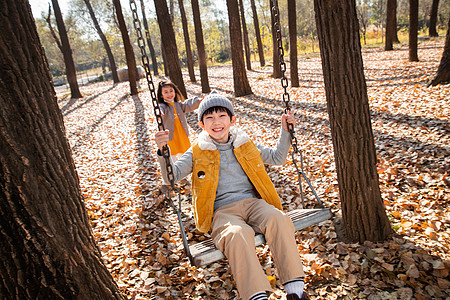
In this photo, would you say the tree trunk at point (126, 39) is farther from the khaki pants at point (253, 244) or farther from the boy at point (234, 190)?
the khaki pants at point (253, 244)

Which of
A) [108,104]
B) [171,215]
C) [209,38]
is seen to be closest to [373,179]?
[171,215]

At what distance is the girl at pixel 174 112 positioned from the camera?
14.6 feet

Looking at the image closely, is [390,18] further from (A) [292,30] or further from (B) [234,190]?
(B) [234,190]

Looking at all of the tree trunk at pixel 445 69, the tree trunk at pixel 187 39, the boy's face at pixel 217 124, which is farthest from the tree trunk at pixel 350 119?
the tree trunk at pixel 187 39

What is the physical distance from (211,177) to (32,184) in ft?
4.44

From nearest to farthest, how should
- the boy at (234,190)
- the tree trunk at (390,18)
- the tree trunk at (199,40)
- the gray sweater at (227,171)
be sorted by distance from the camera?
the boy at (234,190)
the gray sweater at (227,171)
the tree trunk at (199,40)
the tree trunk at (390,18)

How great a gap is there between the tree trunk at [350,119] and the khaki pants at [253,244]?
2.79ft

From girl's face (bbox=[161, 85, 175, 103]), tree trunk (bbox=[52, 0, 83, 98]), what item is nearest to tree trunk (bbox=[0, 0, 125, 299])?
girl's face (bbox=[161, 85, 175, 103])

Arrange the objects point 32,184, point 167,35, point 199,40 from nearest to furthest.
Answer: point 32,184, point 167,35, point 199,40

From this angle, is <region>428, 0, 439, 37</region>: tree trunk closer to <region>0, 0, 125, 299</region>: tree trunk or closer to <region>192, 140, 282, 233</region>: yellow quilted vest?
<region>192, 140, 282, 233</region>: yellow quilted vest

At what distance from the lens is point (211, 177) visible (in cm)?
253

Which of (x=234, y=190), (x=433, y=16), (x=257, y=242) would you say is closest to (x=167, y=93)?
(x=234, y=190)

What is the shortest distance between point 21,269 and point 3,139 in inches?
26.6

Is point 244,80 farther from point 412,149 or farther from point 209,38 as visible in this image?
point 209,38
